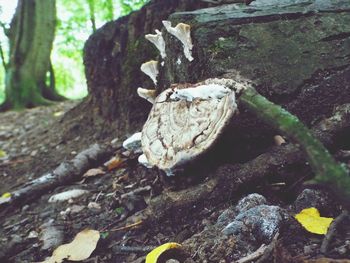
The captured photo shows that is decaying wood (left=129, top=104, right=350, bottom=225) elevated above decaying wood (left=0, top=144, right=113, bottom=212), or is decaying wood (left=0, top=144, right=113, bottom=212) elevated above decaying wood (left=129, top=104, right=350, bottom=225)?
decaying wood (left=129, top=104, right=350, bottom=225)

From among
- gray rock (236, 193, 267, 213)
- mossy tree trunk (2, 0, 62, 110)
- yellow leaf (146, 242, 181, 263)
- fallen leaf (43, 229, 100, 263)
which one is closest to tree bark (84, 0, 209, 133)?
fallen leaf (43, 229, 100, 263)

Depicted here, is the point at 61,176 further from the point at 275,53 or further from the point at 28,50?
the point at 28,50

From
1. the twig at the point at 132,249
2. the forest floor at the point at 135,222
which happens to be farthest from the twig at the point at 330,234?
the twig at the point at 132,249

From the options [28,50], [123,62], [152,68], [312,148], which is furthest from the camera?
[28,50]

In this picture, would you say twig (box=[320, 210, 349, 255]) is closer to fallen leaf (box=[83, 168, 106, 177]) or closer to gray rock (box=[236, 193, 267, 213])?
gray rock (box=[236, 193, 267, 213])

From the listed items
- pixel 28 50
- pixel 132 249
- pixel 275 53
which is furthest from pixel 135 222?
pixel 28 50

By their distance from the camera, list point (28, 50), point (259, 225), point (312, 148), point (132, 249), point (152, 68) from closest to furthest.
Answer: point (312, 148)
point (259, 225)
point (132, 249)
point (152, 68)
point (28, 50)

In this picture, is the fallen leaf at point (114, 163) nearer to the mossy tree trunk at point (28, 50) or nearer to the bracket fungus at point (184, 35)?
the bracket fungus at point (184, 35)
